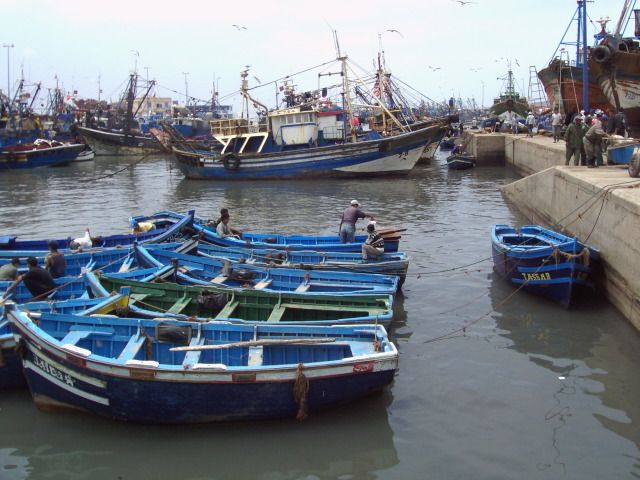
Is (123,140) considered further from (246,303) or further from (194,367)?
(194,367)

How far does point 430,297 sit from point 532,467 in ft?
19.9

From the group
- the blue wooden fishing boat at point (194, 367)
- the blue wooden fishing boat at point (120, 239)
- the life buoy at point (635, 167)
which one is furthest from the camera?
the blue wooden fishing boat at point (120, 239)

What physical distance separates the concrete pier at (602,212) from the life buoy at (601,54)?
870cm

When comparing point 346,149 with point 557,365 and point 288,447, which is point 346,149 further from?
point 288,447

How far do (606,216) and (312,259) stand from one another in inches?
234

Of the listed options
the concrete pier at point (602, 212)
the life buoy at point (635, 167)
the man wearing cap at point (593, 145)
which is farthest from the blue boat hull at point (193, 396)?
the man wearing cap at point (593, 145)

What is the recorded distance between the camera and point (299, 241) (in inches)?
596

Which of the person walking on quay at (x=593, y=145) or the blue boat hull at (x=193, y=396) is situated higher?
the person walking on quay at (x=593, y=145)

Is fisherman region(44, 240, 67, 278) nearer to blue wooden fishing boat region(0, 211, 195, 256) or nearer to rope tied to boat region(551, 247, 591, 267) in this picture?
blue wooden fishing boat region(0, 211, 195, 256)

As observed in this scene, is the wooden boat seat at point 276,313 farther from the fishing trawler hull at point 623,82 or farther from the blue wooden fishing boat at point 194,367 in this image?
the fishing trawler hull at point 623,82

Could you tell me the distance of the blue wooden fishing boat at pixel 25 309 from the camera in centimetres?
830

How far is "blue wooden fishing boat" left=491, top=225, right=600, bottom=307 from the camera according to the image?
11312 millimetres

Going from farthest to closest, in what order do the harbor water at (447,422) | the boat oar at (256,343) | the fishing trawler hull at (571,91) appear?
the fishing trawler hull at (571,91) < the boat oar at (256,343) < the harbor water at (447,422)

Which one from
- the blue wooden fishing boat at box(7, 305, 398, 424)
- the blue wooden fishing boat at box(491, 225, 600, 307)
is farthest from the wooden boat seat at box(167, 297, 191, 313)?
the blue wooden fishing boat at box(491, 225, 600, 307)
